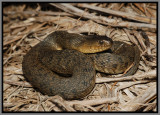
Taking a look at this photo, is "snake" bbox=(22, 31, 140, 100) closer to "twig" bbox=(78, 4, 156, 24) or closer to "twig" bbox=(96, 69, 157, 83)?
"twig" bbox=(96, 69, 157, 83)

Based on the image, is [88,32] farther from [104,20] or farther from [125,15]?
[125,15]

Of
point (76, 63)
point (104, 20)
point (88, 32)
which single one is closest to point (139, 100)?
point (76, 63)

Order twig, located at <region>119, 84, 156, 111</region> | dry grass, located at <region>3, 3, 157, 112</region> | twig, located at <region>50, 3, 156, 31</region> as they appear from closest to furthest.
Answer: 1. twig, located at <region>119, 84, 156, 111</region>
2. dry grass, located at <region>3, 3, 157, 112</region>
3. twig, located at <region>50, 3, 156, 31</region>

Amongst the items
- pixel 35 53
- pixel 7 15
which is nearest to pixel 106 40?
pixel 35 53

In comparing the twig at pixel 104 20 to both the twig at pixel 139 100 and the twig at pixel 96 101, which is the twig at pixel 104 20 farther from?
the twig at pixel 96 101

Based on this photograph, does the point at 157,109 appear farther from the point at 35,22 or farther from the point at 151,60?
the point at 35,22

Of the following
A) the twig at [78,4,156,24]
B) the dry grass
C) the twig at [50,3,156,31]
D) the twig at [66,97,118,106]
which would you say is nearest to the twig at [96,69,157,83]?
the dry grass
